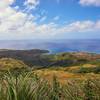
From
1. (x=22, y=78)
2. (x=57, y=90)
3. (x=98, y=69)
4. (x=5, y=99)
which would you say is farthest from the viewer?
(x=98, y=69)

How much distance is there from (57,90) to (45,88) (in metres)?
0.69

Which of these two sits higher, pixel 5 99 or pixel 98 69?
pixel 5 99

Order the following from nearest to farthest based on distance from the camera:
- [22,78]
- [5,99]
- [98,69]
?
[5,99] < [22,78] < [98,69]

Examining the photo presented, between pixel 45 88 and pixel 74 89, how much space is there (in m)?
0.82

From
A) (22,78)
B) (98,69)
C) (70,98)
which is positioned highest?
(22,78)

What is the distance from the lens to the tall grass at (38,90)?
267 inches

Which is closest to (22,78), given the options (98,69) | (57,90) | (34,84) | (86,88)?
(34,84)

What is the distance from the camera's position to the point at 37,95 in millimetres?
6969

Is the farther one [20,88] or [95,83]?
[95,83]

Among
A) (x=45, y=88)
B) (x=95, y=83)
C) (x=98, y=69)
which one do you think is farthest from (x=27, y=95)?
(x=98, y=69)

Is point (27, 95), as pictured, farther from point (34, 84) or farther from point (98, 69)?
point (98, 69)

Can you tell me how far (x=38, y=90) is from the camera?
7.18 meters

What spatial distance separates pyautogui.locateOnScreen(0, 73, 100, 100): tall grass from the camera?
6.77m

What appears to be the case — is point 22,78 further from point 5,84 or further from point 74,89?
point 74,89
